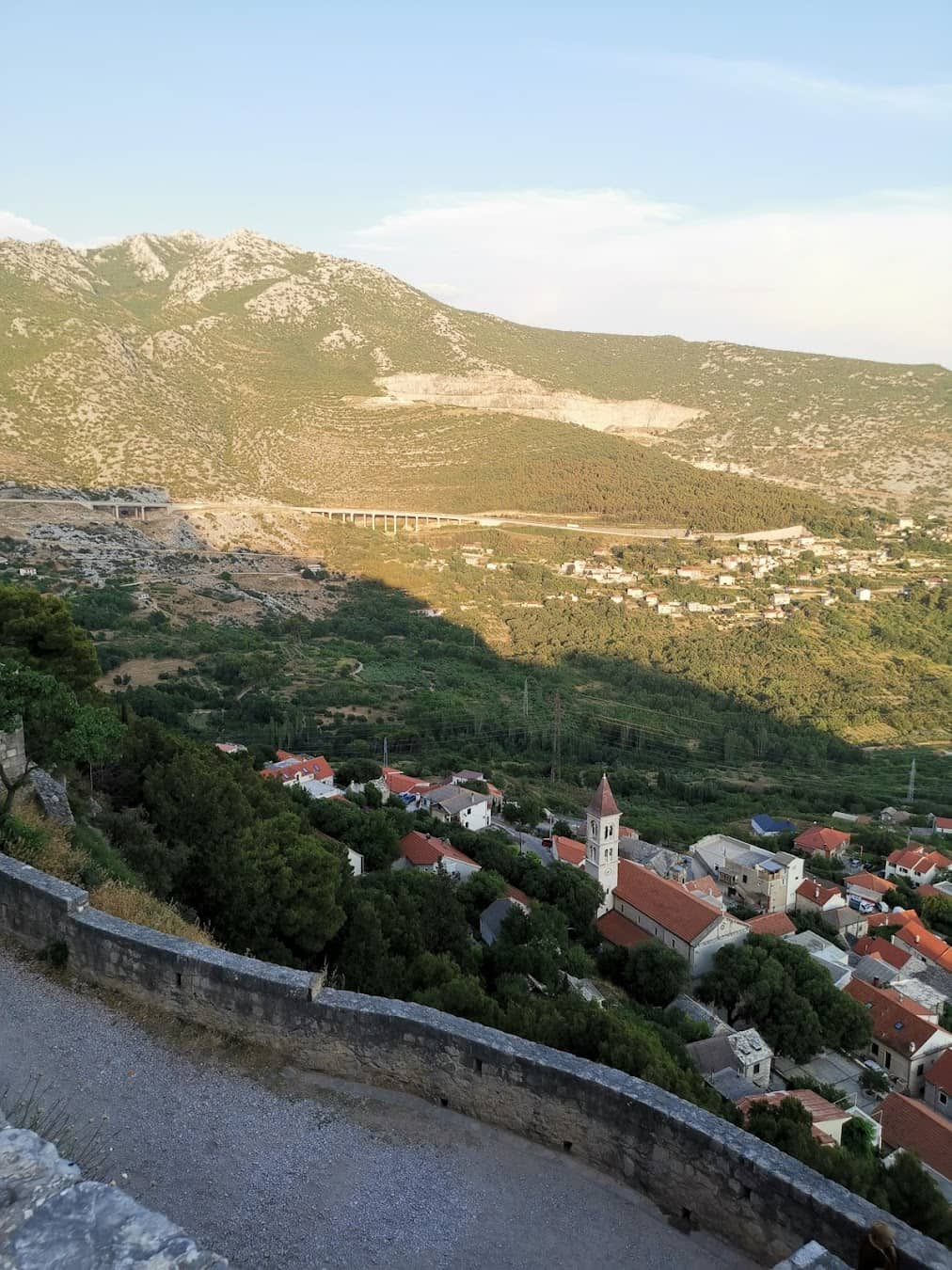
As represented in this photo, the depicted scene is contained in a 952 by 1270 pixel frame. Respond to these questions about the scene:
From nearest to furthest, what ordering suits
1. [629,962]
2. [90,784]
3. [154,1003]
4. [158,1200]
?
1. [158,1200]
2. [154,1003]
3. [90,784]
4. [629,962]

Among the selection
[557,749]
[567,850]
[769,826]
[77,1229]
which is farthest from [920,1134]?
[557,749]

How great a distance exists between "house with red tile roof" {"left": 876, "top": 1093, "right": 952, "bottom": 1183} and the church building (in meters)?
5.11

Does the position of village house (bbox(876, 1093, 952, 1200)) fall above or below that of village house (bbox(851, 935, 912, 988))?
above

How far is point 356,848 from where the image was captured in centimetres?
2056

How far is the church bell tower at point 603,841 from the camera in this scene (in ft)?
75.4

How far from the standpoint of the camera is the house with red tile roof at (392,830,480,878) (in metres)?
21.7

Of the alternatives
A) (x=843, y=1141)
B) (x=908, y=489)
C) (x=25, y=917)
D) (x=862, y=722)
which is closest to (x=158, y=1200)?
(x=25, y=917)

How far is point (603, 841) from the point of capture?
23.2 m

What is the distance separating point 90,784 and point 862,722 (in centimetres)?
4757

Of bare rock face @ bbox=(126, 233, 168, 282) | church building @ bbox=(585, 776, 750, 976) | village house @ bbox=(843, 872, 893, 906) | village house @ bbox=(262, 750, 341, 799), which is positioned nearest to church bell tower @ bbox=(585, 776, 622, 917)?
church building @ bbox=(585, 776, 750, 976)

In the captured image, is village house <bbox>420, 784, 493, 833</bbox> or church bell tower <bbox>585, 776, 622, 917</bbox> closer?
church bell tower <bbox>585, 776, 622, 917</bbox>

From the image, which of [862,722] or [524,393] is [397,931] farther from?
[524,393]

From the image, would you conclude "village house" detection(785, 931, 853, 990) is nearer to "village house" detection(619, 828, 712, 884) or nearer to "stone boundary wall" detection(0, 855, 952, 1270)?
"village house" detection(619, 828, 712, 884)

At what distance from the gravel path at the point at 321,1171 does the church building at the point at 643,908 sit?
17.0 metres
